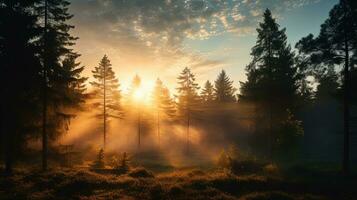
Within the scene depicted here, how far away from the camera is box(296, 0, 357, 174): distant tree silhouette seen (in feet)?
68.9

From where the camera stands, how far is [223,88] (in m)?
84.3

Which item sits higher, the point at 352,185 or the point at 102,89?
the point at 102,89

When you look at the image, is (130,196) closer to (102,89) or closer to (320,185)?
(320,185)

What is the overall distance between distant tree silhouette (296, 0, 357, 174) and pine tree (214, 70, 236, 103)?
6036 cm

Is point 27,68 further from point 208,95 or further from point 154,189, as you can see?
point 208,95

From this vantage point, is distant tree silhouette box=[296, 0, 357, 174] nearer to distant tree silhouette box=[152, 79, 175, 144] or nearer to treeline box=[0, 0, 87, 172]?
treeline box=[0, 0, 87, 172]

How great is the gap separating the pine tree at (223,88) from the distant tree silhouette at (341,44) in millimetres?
60364

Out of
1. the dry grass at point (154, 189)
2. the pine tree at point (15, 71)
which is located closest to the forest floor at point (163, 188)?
the dry grass at point (154, 189)

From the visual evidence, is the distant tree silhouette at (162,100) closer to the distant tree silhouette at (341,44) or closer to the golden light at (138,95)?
the golden light at (138,95)

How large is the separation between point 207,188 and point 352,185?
33.8 ft

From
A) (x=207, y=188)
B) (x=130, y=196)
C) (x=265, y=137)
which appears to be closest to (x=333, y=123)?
(x=265, y=137)

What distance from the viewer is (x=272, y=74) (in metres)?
29.4

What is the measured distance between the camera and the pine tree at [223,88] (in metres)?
83.6

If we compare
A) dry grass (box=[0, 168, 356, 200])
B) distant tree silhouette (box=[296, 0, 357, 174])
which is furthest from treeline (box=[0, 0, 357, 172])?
dry grass (box=[0, 168, 356, 200])
